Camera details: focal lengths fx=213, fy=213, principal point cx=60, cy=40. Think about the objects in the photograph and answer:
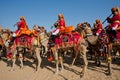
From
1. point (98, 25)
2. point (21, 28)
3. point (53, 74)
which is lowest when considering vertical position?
point (53, 74)

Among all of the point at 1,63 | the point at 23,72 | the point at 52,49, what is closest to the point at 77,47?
the point at 52,49

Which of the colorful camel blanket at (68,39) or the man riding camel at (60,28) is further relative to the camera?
the man riding camel at (60,28)

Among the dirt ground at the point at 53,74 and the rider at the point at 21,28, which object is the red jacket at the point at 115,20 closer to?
the dirt ground at the point at 53,74

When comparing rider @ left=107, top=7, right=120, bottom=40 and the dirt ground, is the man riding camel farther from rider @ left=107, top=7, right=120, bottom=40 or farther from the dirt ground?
rider @ left=107, top=7, right=120, bottom=40

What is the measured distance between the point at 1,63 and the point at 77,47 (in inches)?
263

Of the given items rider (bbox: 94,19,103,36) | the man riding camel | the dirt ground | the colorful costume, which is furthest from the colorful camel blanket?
rider (bbox: 94,19,103,36)

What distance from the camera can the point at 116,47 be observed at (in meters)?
10.7

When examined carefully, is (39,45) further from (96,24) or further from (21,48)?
(96,24)

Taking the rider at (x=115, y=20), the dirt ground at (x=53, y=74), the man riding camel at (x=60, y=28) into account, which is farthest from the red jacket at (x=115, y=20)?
the dirt ground at (x=53, y=74)

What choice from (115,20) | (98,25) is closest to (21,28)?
(98,25)

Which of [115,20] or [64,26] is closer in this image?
[115,20]

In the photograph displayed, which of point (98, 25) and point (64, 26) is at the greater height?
point (98, 25)

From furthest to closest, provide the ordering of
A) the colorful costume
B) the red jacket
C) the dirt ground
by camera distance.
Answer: the colorful costume < the red jacket < the dirt ground

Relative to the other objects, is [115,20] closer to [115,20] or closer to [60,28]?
[115,20]
